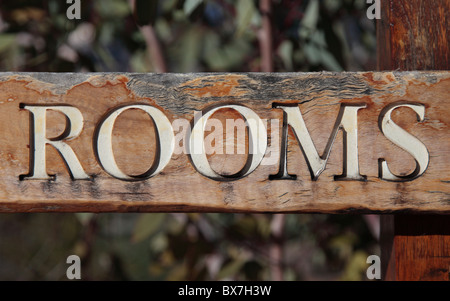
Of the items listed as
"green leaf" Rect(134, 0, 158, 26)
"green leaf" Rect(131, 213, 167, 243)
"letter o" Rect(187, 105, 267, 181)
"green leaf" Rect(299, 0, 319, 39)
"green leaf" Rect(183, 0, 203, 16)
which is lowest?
"green leaf" Rect(131, 213, 167, 243)

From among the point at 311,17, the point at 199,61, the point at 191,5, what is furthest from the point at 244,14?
the point at 199,61

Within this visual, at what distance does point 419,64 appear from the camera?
23.2 inches

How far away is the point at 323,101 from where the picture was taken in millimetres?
567

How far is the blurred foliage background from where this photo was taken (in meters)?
1.18

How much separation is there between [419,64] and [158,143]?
13.1 inches

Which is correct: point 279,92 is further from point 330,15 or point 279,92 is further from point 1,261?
point 1,261

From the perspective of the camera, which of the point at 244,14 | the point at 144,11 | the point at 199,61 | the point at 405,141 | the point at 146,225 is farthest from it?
the point at 199,61

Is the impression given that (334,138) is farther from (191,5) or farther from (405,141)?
(191,5)

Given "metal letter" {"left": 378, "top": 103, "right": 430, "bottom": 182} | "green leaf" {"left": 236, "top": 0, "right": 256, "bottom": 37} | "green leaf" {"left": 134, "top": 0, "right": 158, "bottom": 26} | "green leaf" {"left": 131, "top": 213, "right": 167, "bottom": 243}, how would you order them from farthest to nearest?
"green leaf" {"left": 131, "top": 213, "right": 167, "bottom": 243}, "green leaf" {"left": 236, "top": 0, "right": 256, "bottom": 37}, "green leaf" {"left": 134, "top": 0, "right": 158, "bottom": 26}, "metal letter" {"left": 378, "top": 103, "right": 430, "bottom": 182}

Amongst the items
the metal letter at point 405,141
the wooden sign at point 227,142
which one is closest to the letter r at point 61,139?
the wooden sign at point 227,142

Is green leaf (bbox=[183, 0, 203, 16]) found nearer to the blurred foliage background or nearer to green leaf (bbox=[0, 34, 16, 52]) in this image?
the blurred foliage background

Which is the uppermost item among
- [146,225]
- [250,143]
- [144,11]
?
[144,11]

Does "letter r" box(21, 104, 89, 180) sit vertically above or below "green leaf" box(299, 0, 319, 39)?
below

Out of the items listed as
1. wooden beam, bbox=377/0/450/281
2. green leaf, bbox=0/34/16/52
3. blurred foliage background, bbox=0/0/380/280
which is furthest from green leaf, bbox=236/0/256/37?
green leaf, bbox=0/34/16/52
